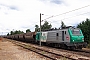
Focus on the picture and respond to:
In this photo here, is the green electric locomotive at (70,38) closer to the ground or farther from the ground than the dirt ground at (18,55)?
farther from the ground

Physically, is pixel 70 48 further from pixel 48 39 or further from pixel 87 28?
pixel 87 28

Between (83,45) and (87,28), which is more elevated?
(87,28)

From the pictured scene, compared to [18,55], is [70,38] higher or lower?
higher

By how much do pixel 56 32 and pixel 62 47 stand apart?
2.62 meters

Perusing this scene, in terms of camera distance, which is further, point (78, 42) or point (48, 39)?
point (48, 39)

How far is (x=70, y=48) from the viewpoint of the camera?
77.1 ft

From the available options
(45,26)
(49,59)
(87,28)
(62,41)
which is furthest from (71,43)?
(45,26)

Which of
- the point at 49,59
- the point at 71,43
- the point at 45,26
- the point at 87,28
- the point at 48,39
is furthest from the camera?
the point at 45,26

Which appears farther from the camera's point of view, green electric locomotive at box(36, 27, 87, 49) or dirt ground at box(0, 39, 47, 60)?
Result: green electric locomotive at box(36, 27, 87, 49)

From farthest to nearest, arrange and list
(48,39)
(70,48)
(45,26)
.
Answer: (45,26) → (48,39) → (70,48)

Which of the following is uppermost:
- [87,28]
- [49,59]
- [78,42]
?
[87,28]

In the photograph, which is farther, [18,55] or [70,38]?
[70,38]

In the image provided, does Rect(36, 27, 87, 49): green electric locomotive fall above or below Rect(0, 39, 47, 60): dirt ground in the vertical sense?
above

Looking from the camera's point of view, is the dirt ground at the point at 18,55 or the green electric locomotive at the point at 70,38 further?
the green electric locomotive at the point at 70,38
